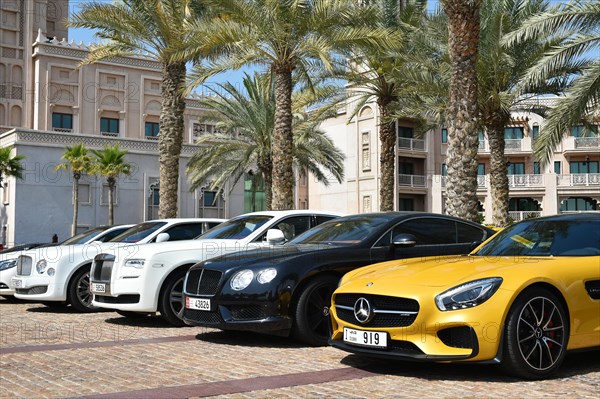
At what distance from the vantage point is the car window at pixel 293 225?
11406 millimetres

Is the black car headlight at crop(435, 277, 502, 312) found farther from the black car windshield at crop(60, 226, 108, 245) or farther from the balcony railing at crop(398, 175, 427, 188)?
the balcony railing at crop(398, 175, 427, 188)

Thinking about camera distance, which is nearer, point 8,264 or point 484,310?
point 484,310

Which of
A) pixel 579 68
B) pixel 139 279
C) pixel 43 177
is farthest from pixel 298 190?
pixel 139 279

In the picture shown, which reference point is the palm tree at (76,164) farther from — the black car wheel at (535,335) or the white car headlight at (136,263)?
the black car wheel at (535,335)

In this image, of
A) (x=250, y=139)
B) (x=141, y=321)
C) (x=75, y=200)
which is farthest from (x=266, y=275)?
(x=75, y=200)

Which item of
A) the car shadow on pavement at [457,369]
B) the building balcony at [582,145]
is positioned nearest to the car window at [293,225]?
the car shadow on pavement at [457,369]

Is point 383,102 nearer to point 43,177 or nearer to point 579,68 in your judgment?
point 579,68

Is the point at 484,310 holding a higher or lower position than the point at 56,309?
higher

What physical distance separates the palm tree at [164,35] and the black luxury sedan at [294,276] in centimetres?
1361

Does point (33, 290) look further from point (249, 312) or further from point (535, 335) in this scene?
point (535, 335)

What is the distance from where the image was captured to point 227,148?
35.6m

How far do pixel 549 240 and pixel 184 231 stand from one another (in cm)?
723

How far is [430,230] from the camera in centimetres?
984

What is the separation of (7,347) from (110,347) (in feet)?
4.08
